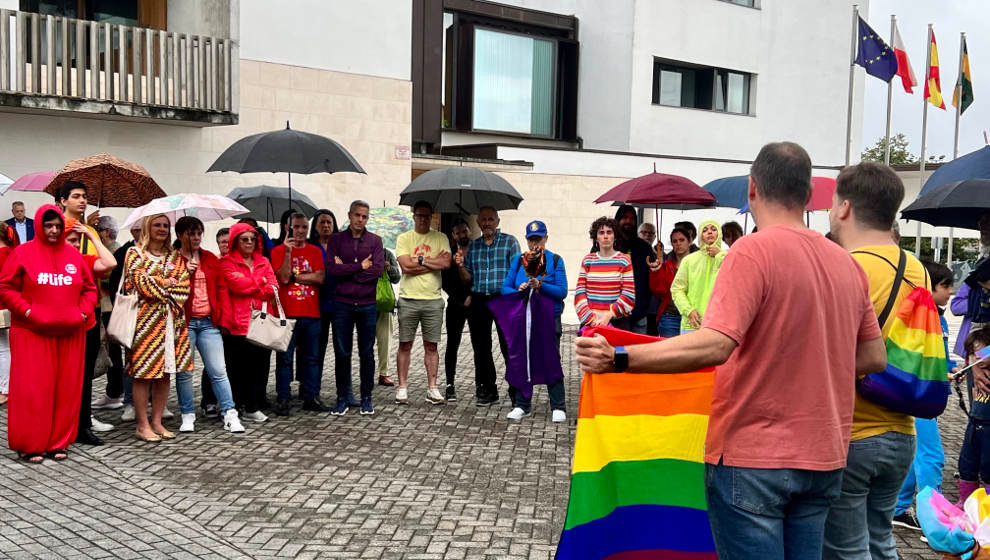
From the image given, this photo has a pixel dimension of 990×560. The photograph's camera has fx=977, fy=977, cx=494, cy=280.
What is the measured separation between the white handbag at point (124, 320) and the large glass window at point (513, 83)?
20236mm

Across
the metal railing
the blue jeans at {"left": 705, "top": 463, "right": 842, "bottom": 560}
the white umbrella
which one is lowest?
the blue jeans at {"left": 705, "top": 463, "right": 842, "bottom": 560}

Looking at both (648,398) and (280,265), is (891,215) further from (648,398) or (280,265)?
(280,265)

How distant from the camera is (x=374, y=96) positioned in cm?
2014

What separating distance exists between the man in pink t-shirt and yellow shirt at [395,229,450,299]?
7.13 metres

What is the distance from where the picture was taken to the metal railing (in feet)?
50.3

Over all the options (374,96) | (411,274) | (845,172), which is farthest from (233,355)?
(374,96)

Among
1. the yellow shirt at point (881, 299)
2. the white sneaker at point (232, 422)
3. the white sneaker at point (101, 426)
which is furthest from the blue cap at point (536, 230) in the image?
the yellow shirt at point (881, 299)

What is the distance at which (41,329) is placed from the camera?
753cm

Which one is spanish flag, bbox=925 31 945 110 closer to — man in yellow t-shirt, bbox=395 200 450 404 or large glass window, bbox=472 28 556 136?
large glass window, bbox=472 28 556 136

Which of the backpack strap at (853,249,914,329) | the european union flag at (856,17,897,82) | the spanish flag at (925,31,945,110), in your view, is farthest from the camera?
the spanish flag at (925,31,945,110)

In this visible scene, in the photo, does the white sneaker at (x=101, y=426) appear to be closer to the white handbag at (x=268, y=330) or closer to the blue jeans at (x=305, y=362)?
the white handbag at (x=268, y=330)

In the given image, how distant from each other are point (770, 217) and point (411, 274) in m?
7.23

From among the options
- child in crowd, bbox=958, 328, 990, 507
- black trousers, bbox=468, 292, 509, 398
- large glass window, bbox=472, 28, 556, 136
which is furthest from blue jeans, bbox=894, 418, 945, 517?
large glass window, bbox=472, 28, 556, 136

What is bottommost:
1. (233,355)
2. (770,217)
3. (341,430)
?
(341,430)
